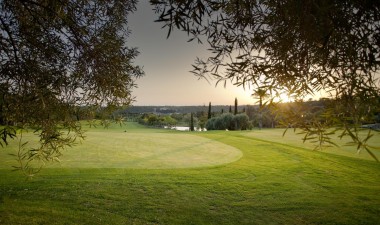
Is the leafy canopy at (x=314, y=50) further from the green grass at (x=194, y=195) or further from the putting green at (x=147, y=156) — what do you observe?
the putting green at (x=147, y=156)

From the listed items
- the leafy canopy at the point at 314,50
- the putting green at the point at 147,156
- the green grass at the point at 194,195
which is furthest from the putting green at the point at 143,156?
the leafy canopy at the point at 314,50

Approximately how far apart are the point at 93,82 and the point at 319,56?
16.2ft

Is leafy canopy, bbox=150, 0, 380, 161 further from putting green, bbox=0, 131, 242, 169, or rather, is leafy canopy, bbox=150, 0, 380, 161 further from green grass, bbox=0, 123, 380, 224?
putting green, bbox=0, 131, 242, 169

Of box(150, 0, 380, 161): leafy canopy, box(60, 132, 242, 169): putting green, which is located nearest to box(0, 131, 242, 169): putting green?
box(60, 132, 242, 169): putting green

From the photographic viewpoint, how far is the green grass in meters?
8.39

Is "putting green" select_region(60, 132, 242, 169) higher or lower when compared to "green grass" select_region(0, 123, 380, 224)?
higher

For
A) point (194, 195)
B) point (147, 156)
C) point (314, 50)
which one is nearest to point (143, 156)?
point (147, 156)

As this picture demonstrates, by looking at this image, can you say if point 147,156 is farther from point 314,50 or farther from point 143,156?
point 314,50

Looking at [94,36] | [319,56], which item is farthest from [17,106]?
[319,56]

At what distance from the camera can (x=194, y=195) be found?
33.8ft

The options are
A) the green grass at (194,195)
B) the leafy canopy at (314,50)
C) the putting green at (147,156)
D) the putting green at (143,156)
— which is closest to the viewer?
the leafy canopy at (314,50)

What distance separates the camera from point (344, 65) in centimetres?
267

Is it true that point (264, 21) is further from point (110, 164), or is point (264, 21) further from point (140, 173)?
point (110, 164)

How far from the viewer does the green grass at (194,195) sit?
8391 mm
